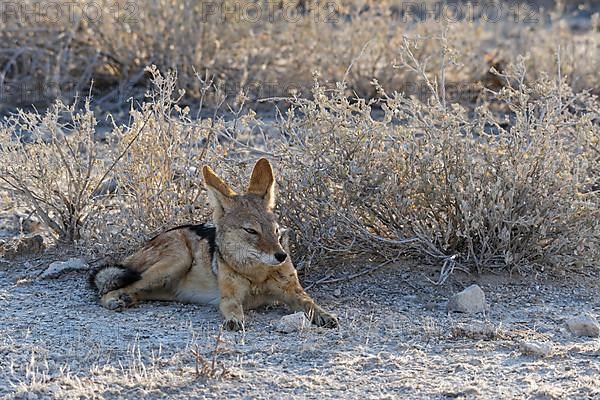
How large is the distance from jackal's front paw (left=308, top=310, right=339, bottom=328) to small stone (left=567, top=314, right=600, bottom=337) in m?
1.31

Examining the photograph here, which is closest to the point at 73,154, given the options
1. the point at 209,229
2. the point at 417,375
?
→ the point at 209,229

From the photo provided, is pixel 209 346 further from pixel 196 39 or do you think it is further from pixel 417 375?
pixel 196 39

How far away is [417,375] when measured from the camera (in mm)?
5508

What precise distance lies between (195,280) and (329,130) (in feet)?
4.19

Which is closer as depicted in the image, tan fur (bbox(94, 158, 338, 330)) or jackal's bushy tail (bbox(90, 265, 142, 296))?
tan fur (bbox(94, 158, 338, 330))

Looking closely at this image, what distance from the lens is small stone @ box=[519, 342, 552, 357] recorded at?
577cm

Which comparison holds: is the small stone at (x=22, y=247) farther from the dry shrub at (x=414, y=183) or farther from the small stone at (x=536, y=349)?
the small stone at (x=536, y=349)

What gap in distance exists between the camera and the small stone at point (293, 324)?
20.6 feet

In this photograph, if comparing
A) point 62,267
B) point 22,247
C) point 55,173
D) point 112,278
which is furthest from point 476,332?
point 22,247

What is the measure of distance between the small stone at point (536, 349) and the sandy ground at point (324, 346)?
37mm

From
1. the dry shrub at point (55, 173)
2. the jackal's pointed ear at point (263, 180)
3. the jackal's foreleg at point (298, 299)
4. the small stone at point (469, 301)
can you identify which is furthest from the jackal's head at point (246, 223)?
the dry shrub at point (55, 173)

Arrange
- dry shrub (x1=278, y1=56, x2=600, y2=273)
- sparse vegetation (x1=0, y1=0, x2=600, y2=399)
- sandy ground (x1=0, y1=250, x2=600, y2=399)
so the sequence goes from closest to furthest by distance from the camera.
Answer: sandy ground (x1=0, y1=250, x2=600, y2=399) → sparse vegetation (x1=0, y1=0, x2=600, y2=399) → dry shrub (x1=278, y1=56, x2=600, y2=273)

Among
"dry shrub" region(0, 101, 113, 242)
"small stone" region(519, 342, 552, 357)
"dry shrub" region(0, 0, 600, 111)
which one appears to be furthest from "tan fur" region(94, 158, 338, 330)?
"dry shrub" region(0, 0, 600, 111)

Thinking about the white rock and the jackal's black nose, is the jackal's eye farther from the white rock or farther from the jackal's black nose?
the white rock
